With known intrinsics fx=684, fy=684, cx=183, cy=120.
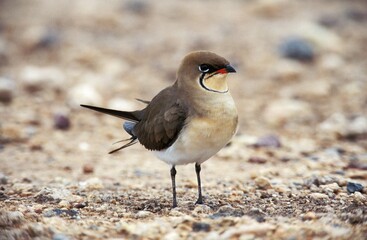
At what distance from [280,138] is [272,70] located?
2.46 meters

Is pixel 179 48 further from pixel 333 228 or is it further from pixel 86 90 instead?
pixel 333 228

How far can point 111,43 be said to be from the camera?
37.7 feet

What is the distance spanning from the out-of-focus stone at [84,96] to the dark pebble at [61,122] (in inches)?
26.5

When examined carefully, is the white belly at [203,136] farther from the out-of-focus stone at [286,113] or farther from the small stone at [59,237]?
the out-of-focus stone at [286,113]

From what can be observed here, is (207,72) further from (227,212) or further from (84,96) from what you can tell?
(84,96)

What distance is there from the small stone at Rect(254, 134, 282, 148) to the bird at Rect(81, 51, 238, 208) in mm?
2611

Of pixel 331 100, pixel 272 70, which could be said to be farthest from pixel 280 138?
pixel 272 70

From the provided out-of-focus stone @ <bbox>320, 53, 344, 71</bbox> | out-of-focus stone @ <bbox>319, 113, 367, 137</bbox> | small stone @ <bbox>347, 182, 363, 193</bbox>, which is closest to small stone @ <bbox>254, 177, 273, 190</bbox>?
small stone @ <bbox>347, 182, 363, 193</bbox>

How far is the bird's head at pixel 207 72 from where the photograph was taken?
514cm

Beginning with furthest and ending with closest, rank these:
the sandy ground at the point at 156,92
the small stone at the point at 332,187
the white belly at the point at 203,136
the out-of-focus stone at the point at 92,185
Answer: the out-of-focus stone at the point at 92,185 < the small stone at the point at 332,187 < the white belly at the point at 203,136 < the sandy ground at the point at 156,92

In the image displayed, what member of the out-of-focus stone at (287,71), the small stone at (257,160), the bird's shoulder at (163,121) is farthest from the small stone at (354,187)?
the out-of-focus stone at (287,71)

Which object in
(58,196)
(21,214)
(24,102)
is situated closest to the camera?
(21,214)

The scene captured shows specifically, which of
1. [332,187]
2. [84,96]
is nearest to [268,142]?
[332,187]

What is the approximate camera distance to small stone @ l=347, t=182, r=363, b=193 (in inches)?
220
